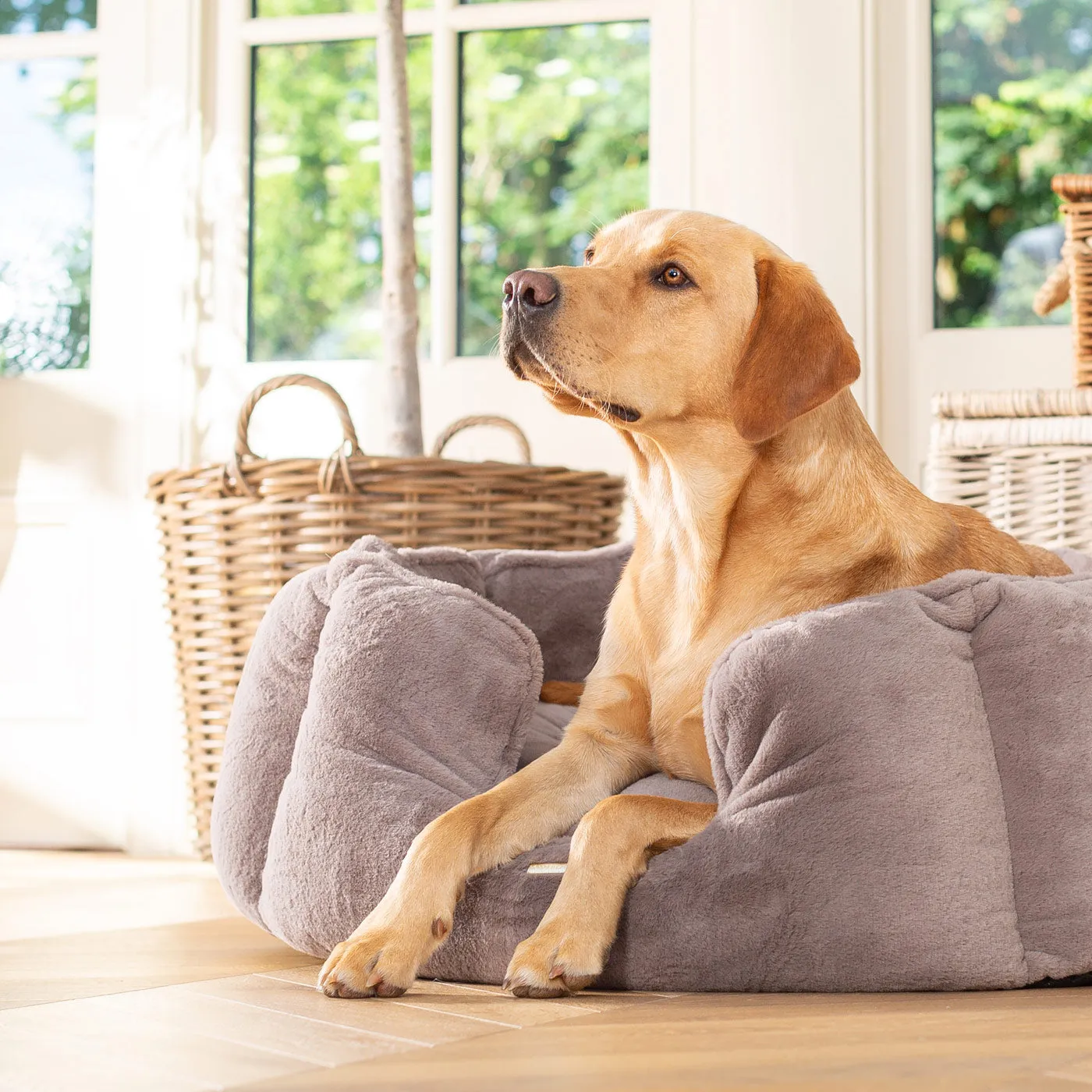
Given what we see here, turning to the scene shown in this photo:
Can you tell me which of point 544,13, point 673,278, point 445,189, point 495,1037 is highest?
point 544,13

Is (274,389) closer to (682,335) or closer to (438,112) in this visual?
(682,335)

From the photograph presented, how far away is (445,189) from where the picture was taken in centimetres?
317

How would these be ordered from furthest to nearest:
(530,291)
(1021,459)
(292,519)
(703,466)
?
(292,519) → (1021,459) → (703,466) → (530,291)

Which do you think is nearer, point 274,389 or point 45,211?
point 274,389

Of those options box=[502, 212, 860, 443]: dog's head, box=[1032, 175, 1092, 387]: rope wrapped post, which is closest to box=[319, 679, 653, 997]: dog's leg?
box=[502, 212, 860, 443]: dog's head

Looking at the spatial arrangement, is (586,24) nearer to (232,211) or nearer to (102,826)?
(232,211)

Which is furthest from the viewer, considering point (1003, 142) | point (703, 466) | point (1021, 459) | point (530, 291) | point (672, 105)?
point (672, 105)

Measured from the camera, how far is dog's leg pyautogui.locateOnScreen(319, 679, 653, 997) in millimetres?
1318

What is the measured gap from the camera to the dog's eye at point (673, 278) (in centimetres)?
173

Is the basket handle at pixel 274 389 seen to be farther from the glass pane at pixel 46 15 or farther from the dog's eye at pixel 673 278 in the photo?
the glass pane at pixel 46 15

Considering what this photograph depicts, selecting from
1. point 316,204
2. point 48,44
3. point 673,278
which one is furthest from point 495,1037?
point 48,44

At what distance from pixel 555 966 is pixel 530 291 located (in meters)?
0.78

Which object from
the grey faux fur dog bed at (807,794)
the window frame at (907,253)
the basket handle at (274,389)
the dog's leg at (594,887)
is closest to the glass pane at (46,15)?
the basket handle at (274,389)

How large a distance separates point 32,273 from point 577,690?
2.03m
